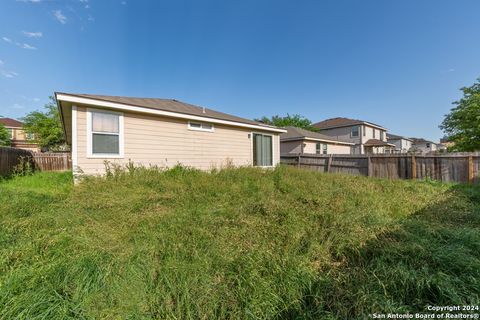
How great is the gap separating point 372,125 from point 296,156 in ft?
60.5

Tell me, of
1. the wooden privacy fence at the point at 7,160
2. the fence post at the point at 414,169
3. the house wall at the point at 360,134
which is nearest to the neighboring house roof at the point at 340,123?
the house wall at the point at 360,134

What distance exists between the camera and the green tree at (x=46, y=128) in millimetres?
24016

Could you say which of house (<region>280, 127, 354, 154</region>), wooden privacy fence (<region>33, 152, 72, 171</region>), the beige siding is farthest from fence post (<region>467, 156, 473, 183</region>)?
wooden privacy fence (<region>33, 152, 72, 171</region>)

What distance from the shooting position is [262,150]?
11.0 metres

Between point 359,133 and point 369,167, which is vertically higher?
point 359,133

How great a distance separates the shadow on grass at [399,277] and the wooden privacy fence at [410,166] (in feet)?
22.4

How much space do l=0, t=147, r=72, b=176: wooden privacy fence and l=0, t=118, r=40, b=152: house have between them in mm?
18160

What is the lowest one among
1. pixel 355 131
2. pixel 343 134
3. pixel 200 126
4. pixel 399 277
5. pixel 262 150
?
pixel 399 277

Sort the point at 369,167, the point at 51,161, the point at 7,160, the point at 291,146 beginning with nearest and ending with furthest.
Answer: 1. the point at 7,160
2. the point at 369,167
3. the point at 51,161
4. the point at 291,146

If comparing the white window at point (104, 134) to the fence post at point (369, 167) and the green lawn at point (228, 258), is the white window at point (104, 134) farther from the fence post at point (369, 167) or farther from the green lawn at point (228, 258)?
the fence post at point (369, 167)

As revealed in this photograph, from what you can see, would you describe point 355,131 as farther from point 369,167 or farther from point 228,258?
point 228,258

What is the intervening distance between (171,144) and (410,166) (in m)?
10.3

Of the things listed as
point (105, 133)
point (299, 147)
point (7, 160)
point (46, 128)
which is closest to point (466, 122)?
point (299, 147)

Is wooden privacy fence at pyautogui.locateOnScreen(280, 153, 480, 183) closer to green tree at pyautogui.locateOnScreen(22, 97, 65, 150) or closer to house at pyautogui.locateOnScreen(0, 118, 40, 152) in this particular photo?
green tree at pyautogui.locateOnScreen(22, 97, 65, 150)
